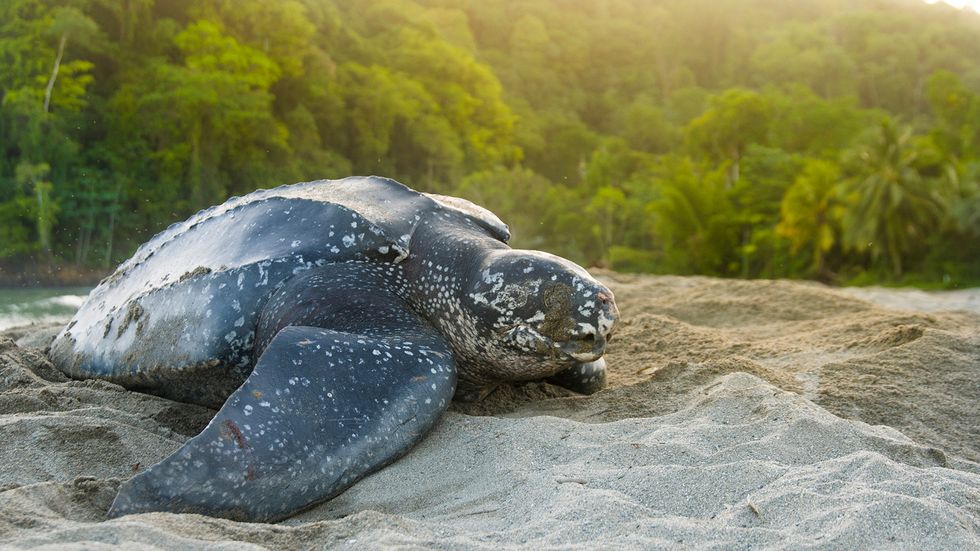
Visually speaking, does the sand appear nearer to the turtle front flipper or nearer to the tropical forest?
the turtle front flipper

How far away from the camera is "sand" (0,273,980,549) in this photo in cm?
169

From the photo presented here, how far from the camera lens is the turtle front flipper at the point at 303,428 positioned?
1938mm

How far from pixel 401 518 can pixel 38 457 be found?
1.10 metres

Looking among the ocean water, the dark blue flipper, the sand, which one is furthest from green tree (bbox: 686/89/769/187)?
the dark blue flipper

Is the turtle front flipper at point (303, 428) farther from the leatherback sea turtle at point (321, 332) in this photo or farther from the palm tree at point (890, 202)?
the palm tree at point (890, 202)

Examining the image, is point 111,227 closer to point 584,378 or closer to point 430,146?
point 430,146

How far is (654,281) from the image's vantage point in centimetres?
786

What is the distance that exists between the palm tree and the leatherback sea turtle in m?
28.3

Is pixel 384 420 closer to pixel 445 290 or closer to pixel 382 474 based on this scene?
pixel 382 474

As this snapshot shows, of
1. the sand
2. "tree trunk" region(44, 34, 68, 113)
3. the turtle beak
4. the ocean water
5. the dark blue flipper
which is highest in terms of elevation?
the turtle beak

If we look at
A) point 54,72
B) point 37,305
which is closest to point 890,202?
point 54,72

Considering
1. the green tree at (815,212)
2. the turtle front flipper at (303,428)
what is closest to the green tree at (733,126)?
the green tree at (815,212)

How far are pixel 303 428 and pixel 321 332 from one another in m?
0.38

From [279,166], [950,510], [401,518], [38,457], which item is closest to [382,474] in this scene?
[401,518]
